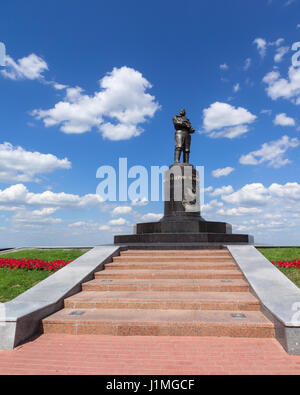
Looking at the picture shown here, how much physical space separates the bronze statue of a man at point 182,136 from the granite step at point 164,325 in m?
10.2

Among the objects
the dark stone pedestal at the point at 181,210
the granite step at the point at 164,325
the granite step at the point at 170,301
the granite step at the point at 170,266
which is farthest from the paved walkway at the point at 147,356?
the dark stone pedestal at the point at 181,210

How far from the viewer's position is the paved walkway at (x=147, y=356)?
3.29 meters

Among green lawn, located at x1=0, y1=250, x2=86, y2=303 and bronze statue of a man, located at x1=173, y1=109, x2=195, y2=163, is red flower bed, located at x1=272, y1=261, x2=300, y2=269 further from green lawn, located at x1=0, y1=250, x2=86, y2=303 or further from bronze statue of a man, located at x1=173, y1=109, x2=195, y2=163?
bronze statue of a man, located at x1=173, y1=109, x2=195, y2=163

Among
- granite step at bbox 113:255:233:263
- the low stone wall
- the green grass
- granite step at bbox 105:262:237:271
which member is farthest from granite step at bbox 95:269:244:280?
the green grass

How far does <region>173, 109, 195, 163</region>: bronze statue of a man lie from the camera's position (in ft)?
46.2

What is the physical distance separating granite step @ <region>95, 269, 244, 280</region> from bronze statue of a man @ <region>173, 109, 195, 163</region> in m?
8.23

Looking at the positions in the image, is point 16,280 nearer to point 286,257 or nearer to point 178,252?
point 178,252

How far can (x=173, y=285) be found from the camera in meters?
6.03

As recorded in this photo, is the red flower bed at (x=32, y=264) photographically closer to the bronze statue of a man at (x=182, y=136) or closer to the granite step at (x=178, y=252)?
the granite step at (x=178, y=252)

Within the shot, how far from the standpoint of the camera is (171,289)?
6.00 m

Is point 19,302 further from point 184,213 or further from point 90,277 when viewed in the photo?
point 184,213

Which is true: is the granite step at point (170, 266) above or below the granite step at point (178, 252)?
below

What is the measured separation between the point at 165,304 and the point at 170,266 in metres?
2.09

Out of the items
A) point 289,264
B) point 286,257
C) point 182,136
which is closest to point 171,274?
point 289,264
